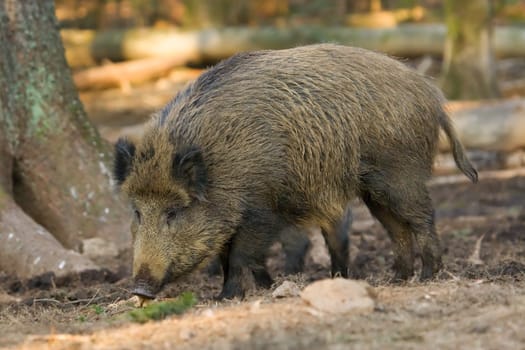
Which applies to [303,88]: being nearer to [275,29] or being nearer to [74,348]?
[74,348]

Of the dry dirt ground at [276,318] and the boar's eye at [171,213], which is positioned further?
the boar's eye at [171,213]

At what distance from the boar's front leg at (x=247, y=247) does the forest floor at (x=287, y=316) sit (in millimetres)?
121

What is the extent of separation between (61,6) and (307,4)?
20.7ft

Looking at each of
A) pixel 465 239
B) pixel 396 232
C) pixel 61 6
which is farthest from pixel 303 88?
pixel 61 6

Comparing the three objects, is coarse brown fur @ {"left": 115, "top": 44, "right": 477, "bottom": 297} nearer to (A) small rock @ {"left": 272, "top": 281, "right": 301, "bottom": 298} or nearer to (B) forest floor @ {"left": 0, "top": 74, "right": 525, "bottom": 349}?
(B) forest floor @ {"left": 0, "top": 74, "right": 525, "bottom": 349}

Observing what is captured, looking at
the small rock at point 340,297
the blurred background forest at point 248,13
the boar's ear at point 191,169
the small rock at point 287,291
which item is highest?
the boar's ear at point 191,169

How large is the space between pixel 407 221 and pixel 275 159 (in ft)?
3.64

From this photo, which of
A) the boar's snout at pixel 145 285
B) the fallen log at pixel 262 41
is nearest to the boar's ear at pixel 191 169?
the boar's snout at pixel 145 285

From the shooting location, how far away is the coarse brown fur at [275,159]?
19.3 ft

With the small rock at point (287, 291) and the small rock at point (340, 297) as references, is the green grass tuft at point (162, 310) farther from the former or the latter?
the small rock at point (340, 297)

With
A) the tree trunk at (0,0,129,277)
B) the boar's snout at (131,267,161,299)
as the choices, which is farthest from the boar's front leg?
the tree trunk at (0,0,129,277)

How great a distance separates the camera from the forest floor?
4293 millimetres

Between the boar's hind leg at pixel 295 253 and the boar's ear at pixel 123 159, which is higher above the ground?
the boar's ear at pixel 123 159

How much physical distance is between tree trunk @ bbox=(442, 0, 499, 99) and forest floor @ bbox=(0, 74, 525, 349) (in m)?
6.36
